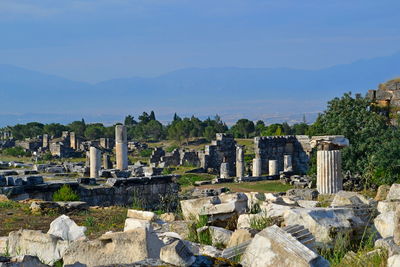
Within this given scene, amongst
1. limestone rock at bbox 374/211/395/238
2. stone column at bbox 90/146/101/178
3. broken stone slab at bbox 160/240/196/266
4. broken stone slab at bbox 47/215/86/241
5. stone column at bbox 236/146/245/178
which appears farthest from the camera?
stone column at bbox 236/146/245/178

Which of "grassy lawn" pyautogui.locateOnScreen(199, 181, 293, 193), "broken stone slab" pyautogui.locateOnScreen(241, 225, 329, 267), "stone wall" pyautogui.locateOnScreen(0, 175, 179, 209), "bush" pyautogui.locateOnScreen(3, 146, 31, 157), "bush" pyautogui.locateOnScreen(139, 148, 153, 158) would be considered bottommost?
"grassy lawn" pyautogui.locateOnScreen(199, 181, 293, 193)

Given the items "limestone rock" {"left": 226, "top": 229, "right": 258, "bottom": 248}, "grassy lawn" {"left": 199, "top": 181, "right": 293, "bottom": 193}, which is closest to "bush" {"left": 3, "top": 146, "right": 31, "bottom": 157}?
"grassy lawn" {"left": 199, "top": 181, "right": 293, "bottom": 193}

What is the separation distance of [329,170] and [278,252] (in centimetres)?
1281

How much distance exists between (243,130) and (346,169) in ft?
196

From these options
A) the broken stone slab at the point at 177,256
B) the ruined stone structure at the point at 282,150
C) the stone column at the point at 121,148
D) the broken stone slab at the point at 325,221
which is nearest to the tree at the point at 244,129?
the ruined stone structure at the point at 282,150

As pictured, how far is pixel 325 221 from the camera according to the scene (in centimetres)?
826

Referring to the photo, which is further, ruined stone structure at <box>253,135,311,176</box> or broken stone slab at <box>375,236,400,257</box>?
ruined stone structure at <box>253,135,311,176</box>

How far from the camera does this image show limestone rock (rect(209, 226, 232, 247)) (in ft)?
27.2

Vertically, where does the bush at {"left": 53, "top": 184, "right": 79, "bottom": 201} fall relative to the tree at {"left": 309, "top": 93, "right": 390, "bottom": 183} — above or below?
below

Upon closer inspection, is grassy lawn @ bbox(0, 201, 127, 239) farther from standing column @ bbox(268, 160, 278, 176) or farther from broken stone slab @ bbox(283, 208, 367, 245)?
standing column @ bbox(268, 160, 278, 176)

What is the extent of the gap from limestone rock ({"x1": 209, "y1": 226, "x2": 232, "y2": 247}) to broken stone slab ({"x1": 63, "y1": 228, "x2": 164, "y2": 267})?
180cm

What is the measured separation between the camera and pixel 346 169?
2705 centimetres

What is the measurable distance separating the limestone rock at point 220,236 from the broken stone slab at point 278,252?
183 cm

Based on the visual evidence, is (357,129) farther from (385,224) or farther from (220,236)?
(220,236)
